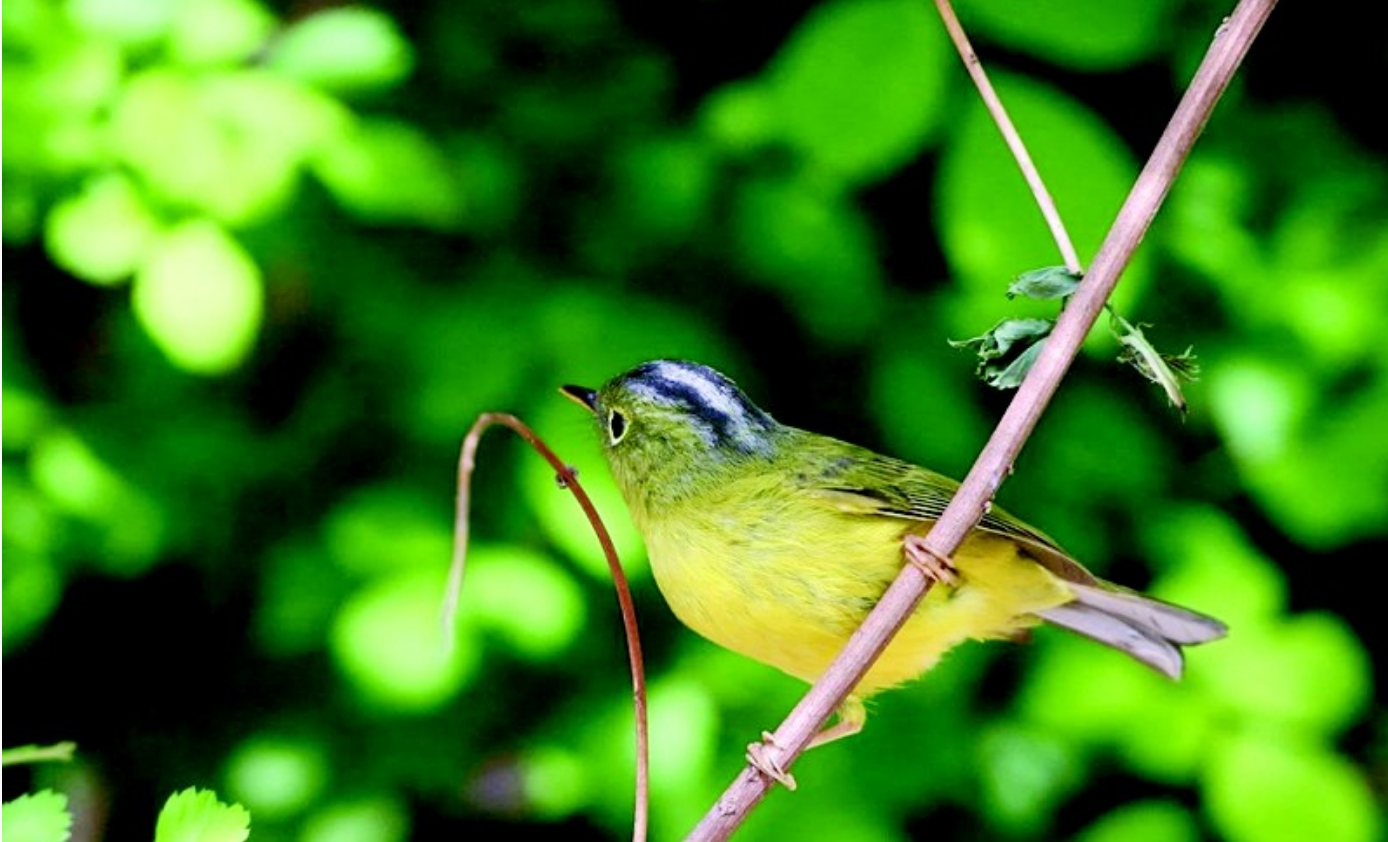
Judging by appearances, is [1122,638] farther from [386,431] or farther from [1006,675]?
[386,431]

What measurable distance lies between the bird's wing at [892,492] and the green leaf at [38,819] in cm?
79

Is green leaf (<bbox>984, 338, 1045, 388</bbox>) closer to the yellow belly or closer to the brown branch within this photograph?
the brown branch

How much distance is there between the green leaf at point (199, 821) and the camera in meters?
0.68

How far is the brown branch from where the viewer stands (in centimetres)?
73

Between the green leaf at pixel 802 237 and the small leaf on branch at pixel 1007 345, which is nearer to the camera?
the small leaf on branch at pixel 1007 345

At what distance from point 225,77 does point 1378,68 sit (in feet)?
6.03

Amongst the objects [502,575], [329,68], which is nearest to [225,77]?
[329,68]

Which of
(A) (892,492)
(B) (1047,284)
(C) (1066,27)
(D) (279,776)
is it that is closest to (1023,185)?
(C) (1066,27)

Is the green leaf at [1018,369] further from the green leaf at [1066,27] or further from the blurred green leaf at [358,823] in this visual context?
the blurred green leaf at [358,823]

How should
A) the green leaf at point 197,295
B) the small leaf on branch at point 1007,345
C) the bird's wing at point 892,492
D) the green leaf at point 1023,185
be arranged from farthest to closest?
the green leaf at point 197,295 → the green leaf at point 1023,185 → the bird's wing at point 892,492 → the small leaf on branch at point 1007,345

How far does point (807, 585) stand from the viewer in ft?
4.29

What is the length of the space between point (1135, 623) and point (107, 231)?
1.30 m

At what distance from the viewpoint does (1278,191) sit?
243 centimetres

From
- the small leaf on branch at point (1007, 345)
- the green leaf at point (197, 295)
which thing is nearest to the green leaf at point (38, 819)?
the small leaf on branch at point (1007, 345)
